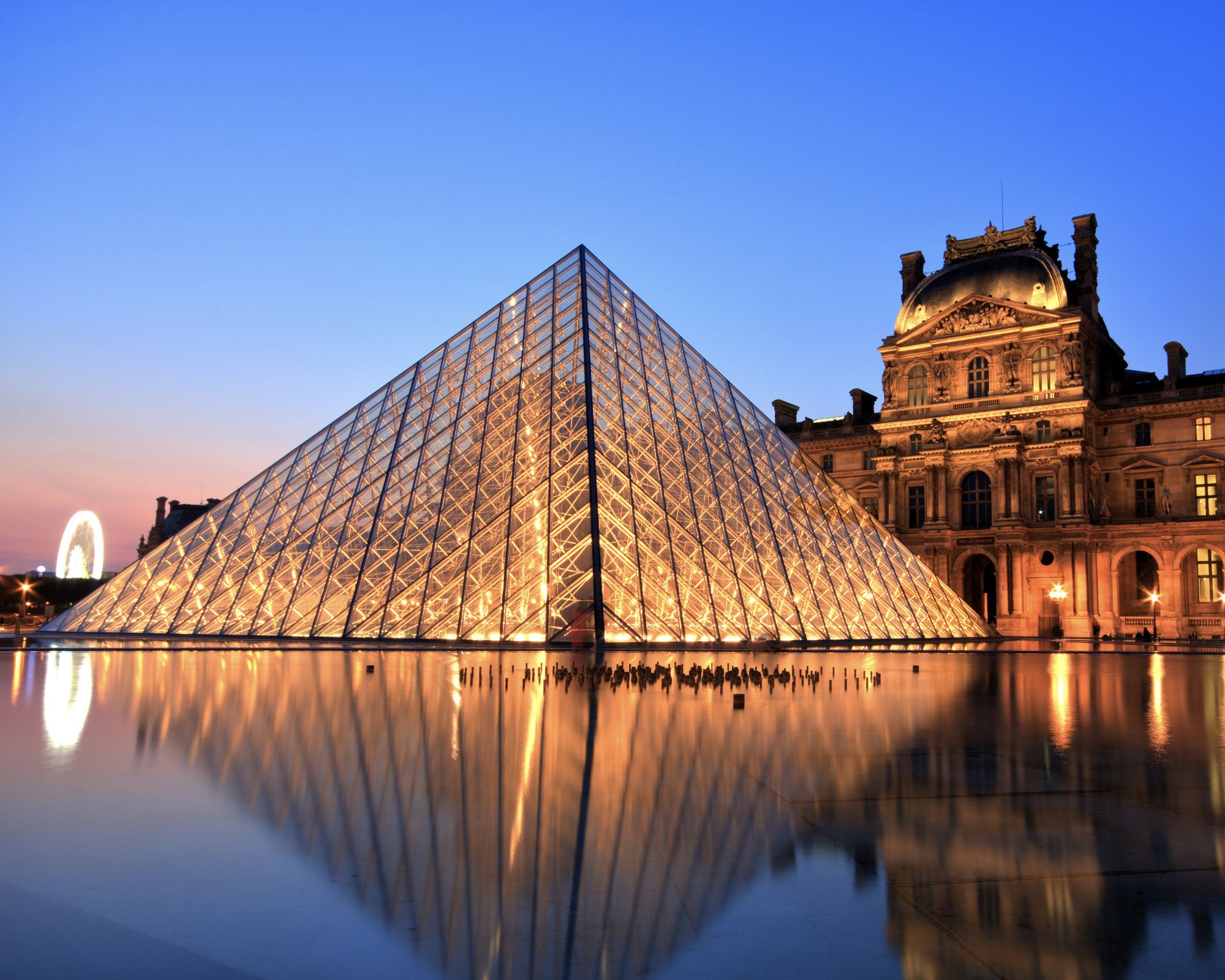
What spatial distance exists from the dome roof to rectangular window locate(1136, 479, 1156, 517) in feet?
33.6

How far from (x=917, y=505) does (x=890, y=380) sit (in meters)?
7.38

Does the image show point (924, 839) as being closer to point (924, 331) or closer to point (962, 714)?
point (962, 714)

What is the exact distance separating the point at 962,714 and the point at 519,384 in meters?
19.5

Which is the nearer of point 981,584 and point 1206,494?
point 1206,494

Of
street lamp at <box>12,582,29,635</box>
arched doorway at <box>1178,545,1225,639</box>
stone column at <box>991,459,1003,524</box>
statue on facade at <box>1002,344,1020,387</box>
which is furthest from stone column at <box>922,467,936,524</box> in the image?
street lamp at <box>12,582,29,635</box>

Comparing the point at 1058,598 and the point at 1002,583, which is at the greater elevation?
the point at 1002,583

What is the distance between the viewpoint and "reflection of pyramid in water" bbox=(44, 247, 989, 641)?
23750mm

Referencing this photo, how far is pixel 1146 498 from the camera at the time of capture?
48656mm

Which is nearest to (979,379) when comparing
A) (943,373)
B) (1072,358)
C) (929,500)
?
(943,373)

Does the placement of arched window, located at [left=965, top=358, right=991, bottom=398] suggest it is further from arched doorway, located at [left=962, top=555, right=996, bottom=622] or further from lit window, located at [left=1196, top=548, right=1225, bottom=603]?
lit window, located at [left=1196, top=548, right=1225, bottom=603]

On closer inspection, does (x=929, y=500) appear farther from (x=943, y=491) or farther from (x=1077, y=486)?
(x=1077, y=486)

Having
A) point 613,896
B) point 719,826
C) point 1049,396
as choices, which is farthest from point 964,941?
point 1049,396

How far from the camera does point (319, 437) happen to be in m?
31.8

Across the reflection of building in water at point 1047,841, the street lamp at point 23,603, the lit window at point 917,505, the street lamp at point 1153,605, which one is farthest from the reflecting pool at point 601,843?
the street lamp at point 23,603
